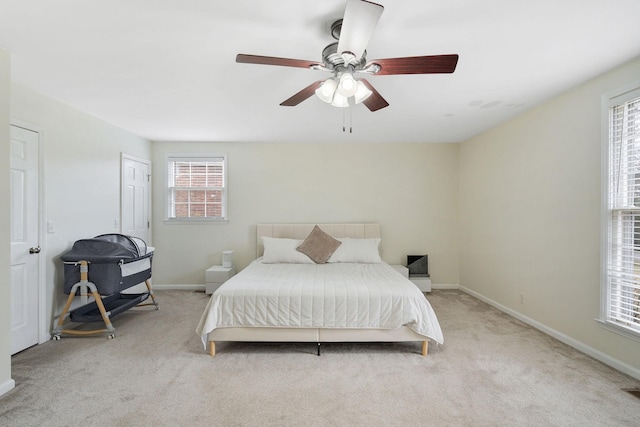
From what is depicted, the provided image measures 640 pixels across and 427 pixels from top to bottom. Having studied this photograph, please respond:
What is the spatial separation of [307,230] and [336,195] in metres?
0.78

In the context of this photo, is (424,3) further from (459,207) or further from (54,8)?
(459,207)

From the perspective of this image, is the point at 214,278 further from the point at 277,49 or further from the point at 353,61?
the point at 353,61

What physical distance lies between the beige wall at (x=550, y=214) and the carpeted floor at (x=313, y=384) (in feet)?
1.13

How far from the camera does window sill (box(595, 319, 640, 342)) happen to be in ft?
8.02

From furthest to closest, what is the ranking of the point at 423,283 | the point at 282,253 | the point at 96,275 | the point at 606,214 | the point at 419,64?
the point at 423,283 < the point at 282,253 < the point at 96,275 < the point at 606,214 < the point at 419,64

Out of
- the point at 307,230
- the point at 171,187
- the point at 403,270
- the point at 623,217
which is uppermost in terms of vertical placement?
the point at 171,187

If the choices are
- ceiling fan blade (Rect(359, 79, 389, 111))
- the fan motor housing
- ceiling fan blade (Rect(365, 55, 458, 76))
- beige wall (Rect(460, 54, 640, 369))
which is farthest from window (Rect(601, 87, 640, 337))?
the fan motor housing

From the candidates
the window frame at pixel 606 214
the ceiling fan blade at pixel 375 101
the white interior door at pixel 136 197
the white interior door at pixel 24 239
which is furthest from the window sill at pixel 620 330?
the white interior door at pixel 136 197

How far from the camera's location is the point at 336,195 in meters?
5.39

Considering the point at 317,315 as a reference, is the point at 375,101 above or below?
above

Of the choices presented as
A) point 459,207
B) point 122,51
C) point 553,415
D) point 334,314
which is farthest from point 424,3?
point 459,207

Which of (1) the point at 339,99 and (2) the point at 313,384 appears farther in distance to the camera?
(2) the point at 313,384

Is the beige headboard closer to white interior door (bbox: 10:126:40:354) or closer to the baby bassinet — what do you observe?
the baby bassinet

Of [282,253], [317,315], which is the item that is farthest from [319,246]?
[317,315]
